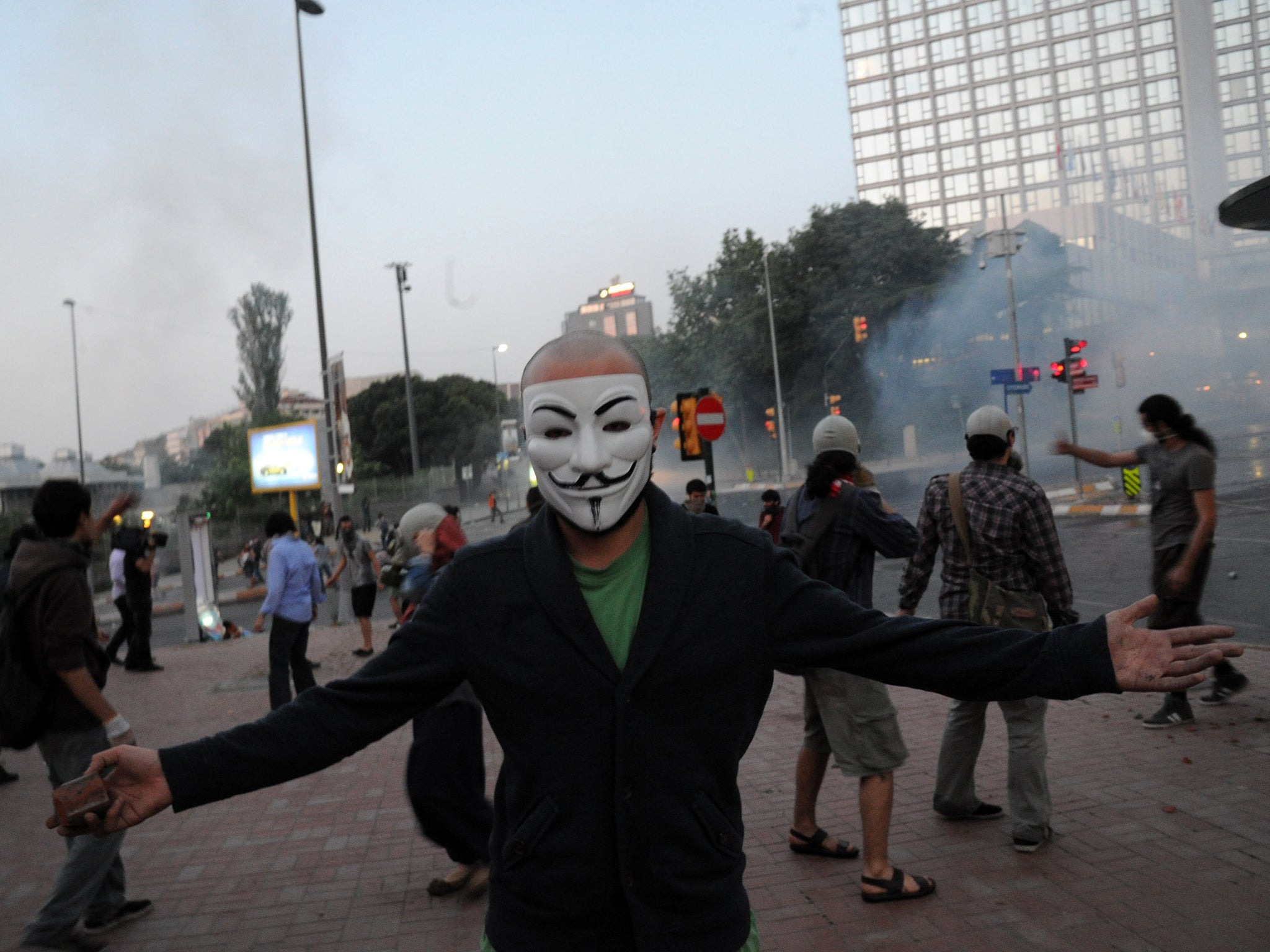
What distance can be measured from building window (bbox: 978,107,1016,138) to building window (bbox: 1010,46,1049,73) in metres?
3.71

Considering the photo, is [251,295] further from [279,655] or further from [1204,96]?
[1204,96]

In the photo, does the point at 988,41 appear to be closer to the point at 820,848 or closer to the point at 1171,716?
the point at 1171,716

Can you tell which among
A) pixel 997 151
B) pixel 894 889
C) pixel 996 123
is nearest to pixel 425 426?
pixel 997 151

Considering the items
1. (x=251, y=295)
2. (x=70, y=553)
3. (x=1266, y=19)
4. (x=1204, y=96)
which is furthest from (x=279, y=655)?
(x=1204, y=96)

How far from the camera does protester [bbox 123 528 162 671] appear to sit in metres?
12.1

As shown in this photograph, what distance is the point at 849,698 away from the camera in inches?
172

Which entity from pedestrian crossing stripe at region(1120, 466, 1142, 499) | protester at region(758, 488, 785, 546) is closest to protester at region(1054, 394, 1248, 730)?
protester at region(758, 488, 785, 546)

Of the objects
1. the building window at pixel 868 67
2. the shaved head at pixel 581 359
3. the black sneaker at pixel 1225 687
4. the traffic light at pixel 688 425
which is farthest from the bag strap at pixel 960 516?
the building window at pixel 868 67

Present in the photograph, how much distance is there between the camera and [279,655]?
8500mm

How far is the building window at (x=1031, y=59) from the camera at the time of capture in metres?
97.1

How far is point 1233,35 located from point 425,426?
54058 millimetres

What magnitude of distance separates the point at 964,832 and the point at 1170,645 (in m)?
3.50

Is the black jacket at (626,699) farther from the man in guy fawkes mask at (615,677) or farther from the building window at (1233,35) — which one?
the building window at (1233,35)

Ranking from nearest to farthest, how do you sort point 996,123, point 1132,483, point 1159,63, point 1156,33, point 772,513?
point 772,513
point 1132,483
point 1156,33
point 1159,63
point 996,123
